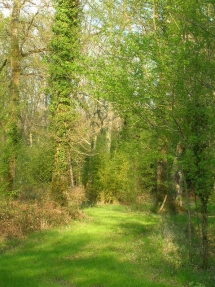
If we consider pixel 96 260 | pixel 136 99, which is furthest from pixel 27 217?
pixel 136 99

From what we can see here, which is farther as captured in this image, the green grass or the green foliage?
the green foliage

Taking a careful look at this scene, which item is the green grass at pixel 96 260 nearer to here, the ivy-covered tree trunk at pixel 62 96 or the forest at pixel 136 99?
the forest at pixel 136 99

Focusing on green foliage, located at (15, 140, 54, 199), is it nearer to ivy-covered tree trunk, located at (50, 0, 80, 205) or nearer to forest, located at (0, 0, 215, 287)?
forest, located at (0, 0, 215, 287)

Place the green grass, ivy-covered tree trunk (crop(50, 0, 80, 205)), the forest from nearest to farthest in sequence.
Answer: the green grass, the forest, ivy-covered tree trunk (crop(50, 0, 80, 205))

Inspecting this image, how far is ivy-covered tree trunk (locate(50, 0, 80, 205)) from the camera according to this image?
16234 millimetres

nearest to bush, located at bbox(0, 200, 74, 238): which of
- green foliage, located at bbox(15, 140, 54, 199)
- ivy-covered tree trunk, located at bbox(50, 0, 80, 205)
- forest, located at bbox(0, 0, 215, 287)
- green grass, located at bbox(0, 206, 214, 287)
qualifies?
forest, located at bbox(0, 0, 215, 287)

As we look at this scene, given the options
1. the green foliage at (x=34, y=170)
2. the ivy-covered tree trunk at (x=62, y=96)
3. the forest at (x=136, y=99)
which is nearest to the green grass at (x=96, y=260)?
the forest at (x=136, y=99)

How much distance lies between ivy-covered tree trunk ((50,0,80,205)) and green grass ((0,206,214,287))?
3.46m

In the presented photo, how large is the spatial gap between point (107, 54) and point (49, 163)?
1126 cm

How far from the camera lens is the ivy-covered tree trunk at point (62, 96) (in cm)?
1623

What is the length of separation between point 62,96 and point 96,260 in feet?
29.2

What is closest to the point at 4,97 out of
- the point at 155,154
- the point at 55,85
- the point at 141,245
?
the point at 55,85

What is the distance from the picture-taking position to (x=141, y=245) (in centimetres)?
1074

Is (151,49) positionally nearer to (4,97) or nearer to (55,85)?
(4,97)
